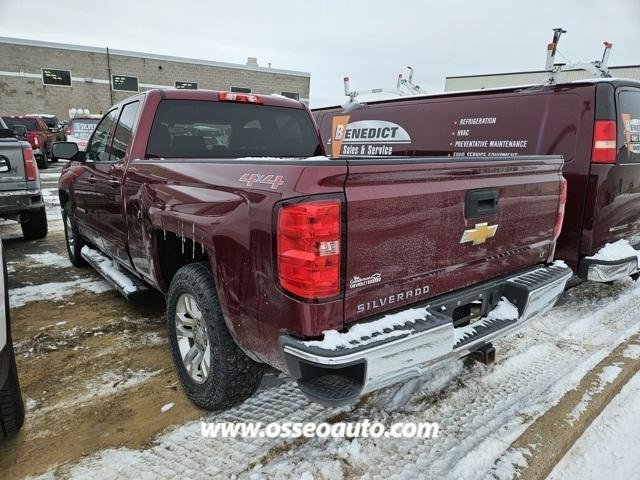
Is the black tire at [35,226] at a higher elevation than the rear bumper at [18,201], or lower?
lower

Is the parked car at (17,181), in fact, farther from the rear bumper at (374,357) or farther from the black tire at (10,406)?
the rear bumper at (374,357)

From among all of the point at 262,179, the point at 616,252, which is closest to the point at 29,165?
the point at 262,179

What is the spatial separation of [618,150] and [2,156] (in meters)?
6.84

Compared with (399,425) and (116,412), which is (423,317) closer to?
(399,425)

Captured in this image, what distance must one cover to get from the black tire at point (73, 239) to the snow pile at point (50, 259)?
0.11 metres

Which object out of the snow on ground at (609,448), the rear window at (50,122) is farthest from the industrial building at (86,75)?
the snow on ground at (609,448)

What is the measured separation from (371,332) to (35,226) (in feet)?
21.4

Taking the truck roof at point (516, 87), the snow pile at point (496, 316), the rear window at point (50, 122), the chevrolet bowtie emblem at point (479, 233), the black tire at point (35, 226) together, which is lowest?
the black tire at point (35, 226)

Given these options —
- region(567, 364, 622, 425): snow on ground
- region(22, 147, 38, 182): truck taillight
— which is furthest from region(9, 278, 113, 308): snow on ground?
region(567, 364, 622, 425): snow on ground

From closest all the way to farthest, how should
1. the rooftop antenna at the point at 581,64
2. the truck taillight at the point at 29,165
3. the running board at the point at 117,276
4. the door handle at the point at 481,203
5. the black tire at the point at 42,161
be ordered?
the door handle at the point at 481,203 < the running board at the point at 117,276 < the rooftop antenna at the point at 581,64 < the truck taillight at the point at 29,165 < the black tire at the point at 42,161

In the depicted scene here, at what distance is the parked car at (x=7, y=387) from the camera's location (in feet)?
6.28

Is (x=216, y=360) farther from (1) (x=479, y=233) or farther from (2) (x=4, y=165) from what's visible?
(2) (x=4, y=165)

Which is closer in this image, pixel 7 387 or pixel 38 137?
pixel 7 387

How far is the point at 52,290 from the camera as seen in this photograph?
4496 mm
